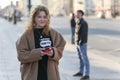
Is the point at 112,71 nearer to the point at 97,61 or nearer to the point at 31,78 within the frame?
the point at 97,61

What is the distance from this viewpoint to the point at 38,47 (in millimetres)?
5473

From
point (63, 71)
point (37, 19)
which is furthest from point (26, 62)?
point (63, 71)

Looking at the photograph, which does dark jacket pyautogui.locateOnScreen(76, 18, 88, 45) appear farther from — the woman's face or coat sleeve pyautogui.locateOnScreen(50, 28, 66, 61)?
the woman's face

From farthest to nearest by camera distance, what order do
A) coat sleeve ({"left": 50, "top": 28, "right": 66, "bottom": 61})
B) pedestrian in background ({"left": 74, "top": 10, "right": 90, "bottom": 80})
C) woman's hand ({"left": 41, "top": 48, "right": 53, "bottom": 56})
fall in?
pedestrian in background ({"left": 74, "top": 10, "right": 90, "bottom": 80}) < coat sleeve ({"left": 50, "top": 28, "right": 66, "bottom": 61}) < woman's hand ({"left": 41, "top": 48, "right": 53, "bottom": 56})

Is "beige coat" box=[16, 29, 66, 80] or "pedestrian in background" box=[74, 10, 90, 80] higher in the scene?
"beige coat" box=[16, 29, 66, 80]

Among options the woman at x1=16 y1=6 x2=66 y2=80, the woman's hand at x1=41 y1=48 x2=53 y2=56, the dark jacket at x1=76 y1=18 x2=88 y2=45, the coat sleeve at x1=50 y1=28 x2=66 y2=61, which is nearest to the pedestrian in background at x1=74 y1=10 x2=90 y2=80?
the dark jacket at x1=76 y1=18 x2=88 y2=45

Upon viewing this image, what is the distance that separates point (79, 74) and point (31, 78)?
7.05 meters

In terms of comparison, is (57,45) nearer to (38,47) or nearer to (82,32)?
(38,47)

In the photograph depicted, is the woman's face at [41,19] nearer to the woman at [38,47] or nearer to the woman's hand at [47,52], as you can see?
the woman at [38,47]

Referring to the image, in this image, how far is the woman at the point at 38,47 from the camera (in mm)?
5453

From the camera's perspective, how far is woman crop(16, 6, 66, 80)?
5.45 meters

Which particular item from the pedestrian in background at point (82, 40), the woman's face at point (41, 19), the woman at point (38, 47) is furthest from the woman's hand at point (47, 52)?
the pedestrian in background at point (82, 40)

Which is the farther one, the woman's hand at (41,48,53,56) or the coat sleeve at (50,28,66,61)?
the coat sleeve at (50,28,66,61)

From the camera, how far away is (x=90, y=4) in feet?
540
